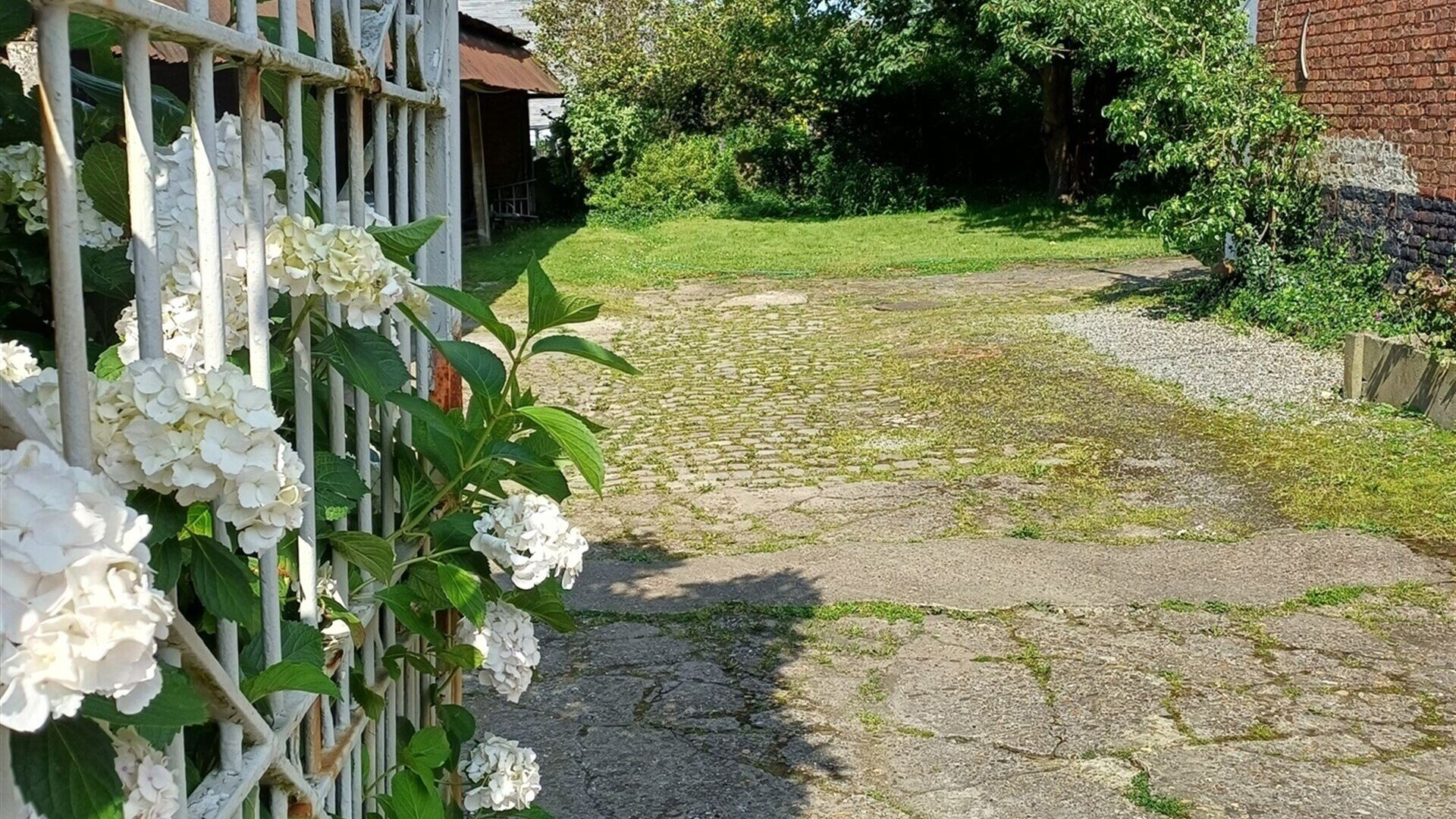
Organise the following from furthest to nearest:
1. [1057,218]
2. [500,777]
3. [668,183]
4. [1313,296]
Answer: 1. [668,183]
2. [1057,218]
3. [1313,296]
4. [500,777]

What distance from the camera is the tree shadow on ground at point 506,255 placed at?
16.5m

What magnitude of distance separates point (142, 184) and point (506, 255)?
61.5 ft

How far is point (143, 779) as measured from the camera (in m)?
1.39

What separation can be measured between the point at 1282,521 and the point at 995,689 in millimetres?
2569

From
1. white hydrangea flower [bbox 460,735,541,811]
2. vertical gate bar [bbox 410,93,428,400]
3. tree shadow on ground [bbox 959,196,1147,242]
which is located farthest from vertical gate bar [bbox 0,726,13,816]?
tree shadow on ground [bbox 959,196,1147,242]

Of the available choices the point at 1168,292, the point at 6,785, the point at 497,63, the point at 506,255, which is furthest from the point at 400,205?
the point at 497,63

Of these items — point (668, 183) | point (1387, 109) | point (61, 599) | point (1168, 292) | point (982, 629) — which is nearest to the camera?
point (61, 599)

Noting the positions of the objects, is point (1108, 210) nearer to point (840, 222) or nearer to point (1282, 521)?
point (840, 222)

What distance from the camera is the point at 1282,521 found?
667cm

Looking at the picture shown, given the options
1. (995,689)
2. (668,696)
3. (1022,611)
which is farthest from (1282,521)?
(668,696)

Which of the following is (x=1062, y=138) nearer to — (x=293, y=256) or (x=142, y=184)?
(x=293, y=256)

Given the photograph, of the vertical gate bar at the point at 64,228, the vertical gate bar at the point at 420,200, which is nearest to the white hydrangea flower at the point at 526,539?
the vertical gate bar at the point at 420,200

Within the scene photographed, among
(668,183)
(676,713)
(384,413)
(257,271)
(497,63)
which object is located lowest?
(676,713)

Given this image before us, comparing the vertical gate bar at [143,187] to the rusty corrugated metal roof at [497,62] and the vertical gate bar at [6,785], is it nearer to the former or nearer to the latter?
the vertical gate bar at [6,785]
